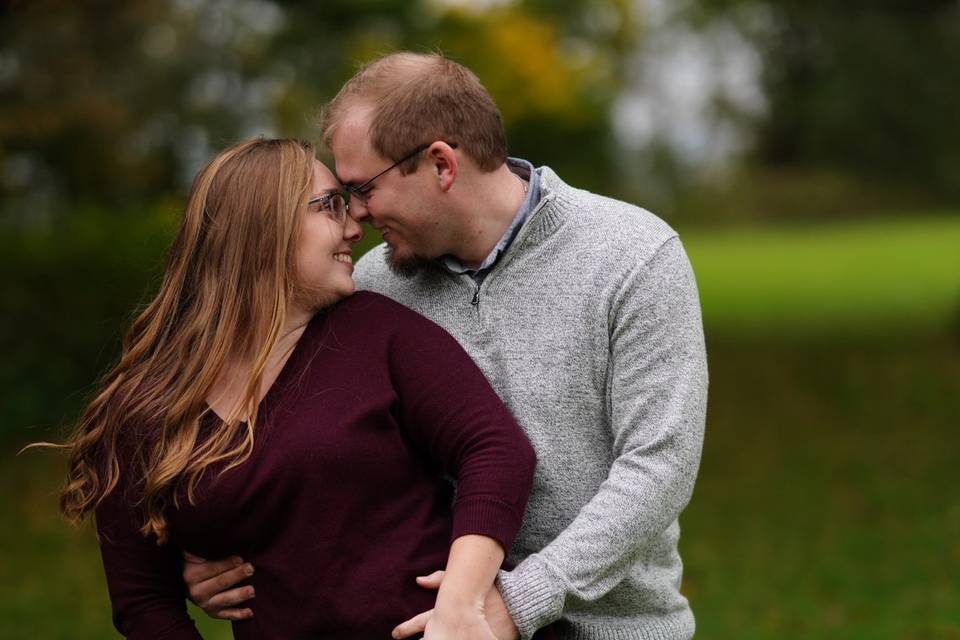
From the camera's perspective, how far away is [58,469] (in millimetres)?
10195

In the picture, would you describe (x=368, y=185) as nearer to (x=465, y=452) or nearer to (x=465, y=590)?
(x=465, y=452)

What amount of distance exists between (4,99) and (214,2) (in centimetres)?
1305

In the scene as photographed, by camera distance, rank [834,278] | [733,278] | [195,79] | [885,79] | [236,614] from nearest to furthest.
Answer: [236,614] → [885,79] → [834,278] → [195,79] → [733,278]

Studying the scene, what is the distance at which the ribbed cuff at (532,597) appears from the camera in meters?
2.46

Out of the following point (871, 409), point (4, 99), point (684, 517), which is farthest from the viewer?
point (4, 99)

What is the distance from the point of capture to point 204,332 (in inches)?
102

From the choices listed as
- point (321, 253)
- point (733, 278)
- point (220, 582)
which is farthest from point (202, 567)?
point (733, 278)

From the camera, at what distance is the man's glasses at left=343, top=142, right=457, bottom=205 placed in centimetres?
271

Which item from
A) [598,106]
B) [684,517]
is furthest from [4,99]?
[598,106]

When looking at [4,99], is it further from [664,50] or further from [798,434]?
[664,50]

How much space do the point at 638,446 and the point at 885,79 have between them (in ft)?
44.0

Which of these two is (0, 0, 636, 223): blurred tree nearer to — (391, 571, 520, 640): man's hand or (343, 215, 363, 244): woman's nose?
(343, 215, 363, 244): woman's nose

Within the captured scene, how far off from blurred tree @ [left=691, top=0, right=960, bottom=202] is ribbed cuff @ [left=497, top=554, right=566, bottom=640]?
12933 millimetres

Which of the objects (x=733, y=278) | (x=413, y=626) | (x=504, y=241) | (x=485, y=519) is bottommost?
(x=733, y=278)
